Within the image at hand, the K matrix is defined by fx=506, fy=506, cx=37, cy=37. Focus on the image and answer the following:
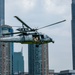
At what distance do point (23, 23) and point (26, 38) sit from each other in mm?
5896

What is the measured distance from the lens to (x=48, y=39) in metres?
156

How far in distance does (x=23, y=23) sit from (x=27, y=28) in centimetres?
601

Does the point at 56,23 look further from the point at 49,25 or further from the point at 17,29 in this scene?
the point at 17,29

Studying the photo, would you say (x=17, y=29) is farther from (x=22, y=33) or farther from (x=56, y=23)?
(x=56, y=23)

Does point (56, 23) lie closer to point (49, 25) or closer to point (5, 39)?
point (49, 25)

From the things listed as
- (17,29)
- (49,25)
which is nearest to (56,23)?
(49,25)

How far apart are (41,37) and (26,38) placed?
484 centimetres

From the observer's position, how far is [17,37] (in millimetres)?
155875

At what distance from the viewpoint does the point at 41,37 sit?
15600 centimetres

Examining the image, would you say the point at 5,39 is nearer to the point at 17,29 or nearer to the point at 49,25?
the point at 17,29

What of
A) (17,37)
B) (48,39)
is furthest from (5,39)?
(48,39)

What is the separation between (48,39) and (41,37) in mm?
2245

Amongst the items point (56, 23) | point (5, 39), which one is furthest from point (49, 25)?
point (5, 39)

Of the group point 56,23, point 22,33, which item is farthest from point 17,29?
point 56,23
